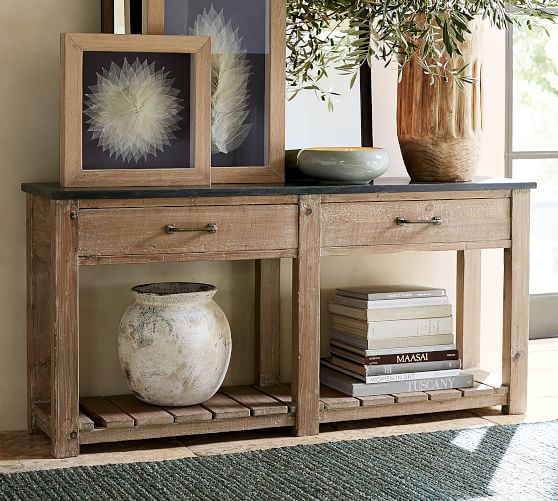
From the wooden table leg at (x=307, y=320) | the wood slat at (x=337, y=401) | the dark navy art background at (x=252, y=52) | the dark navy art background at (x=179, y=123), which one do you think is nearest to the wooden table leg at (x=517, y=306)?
the wood slat at (x=337, y=401)

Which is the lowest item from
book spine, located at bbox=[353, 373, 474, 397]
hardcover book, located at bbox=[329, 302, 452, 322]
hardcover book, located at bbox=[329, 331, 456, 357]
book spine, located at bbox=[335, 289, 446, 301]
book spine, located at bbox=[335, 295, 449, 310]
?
book spine, located at bbox=[353, 373, 474, 397]

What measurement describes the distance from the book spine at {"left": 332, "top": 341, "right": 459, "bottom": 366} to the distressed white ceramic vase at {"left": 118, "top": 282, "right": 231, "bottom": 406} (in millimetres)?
439

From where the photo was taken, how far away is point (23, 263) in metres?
2.91

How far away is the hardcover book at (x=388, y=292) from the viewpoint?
3.04 m

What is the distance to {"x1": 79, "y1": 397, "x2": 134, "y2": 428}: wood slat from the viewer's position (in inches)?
106

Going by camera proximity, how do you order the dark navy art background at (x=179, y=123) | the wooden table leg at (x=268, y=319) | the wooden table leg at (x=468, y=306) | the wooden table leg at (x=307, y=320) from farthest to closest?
1. the wooden table leg at (x=468, y=306)
2. the wooden table leg at (x=268, y=319)
3. the wooden table leg at (x=307, y=320)
4. the dark navy art background at (x=179, y=123)

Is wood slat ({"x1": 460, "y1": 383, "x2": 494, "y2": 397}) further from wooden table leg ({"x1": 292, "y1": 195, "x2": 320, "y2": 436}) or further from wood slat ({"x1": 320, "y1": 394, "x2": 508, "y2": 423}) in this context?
wooden table leg ({"x1": 292, "y1": 195, "x2": 320, "y2": 436})

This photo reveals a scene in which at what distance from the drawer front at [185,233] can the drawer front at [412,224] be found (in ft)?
0.44

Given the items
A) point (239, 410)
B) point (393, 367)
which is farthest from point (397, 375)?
point (239, 410)

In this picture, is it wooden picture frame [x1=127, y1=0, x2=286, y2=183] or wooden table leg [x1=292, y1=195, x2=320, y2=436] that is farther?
wooden picture frame [x1=127, y1=0, x2=286, y2=183]

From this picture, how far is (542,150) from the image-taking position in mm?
4184

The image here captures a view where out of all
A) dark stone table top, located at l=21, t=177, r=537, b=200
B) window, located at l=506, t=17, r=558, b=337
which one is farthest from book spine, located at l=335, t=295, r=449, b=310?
window, located at l=506, t=17, r=558, b=337

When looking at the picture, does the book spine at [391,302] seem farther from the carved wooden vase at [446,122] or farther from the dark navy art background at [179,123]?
the dark navy art background at [179,123]

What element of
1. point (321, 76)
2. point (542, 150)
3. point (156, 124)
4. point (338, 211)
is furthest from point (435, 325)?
point (542, 150)
